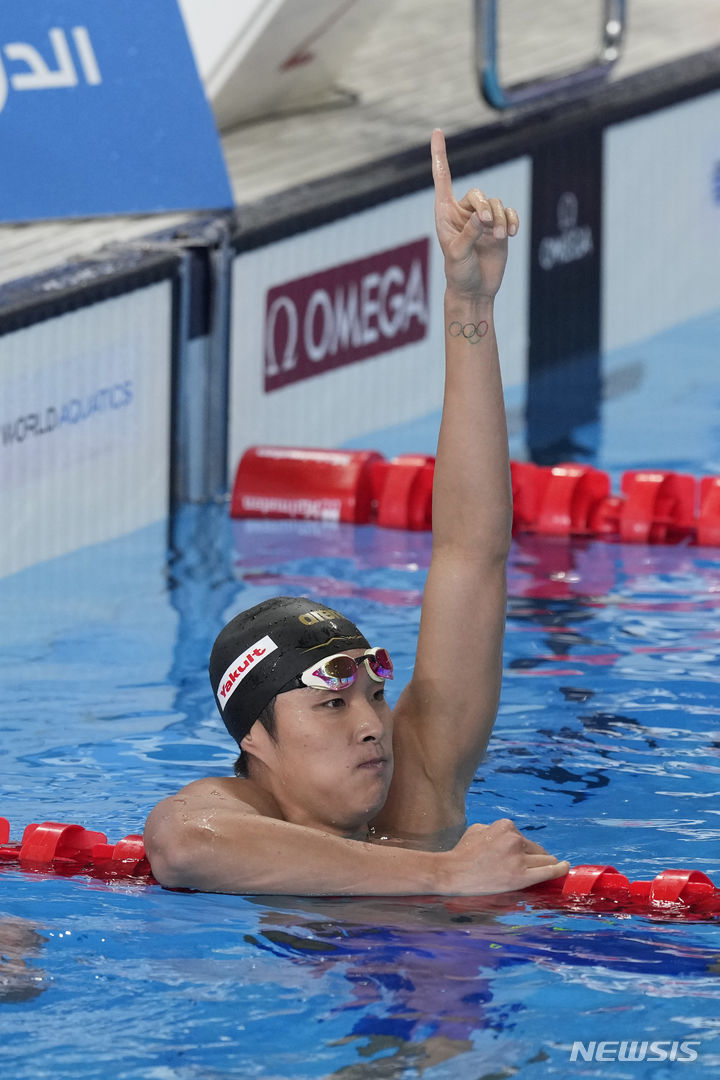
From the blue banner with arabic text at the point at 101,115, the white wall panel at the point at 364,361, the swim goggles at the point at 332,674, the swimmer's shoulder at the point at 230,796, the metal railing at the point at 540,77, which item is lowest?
the swimmer's shoulder at the point at 230,796

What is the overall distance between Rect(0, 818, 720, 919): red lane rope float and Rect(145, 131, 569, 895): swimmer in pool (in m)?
0.07

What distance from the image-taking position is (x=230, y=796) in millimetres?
3230

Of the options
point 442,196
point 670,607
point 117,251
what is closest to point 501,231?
point 442,196

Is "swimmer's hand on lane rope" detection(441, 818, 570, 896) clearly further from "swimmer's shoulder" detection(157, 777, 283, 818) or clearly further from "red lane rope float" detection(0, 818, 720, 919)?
"swimmer's shoulder" detection(157, 777, 283, 818)

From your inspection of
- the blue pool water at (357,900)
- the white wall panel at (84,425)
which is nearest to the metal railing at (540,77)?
the blue pool water at (357,900)

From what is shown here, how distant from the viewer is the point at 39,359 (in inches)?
252

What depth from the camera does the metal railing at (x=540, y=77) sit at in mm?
8305

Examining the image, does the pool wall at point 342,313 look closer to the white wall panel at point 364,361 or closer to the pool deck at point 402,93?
the white wall panel at point 364,361

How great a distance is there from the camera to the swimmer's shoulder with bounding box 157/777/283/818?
10.5 ft

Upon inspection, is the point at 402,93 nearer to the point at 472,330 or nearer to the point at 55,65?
the point at 55,65

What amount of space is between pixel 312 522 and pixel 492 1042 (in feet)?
14.6

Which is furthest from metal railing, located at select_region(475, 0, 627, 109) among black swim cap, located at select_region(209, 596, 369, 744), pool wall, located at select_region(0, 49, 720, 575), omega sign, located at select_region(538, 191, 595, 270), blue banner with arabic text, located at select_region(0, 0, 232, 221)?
black swim cap, located at select_region(209, 596, 369, 744)

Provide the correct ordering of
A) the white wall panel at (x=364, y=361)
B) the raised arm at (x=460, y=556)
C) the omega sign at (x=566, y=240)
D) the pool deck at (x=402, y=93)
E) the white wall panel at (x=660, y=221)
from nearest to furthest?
the raised arm at (x=460, y=556) → the pool deck at (x=402, y=93) → the white wall panel at (x=364, y=361) → the omega sign at (x=566, y=240) → the white wall panel at (x=660, y=221)

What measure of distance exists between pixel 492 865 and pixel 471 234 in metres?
1.01
